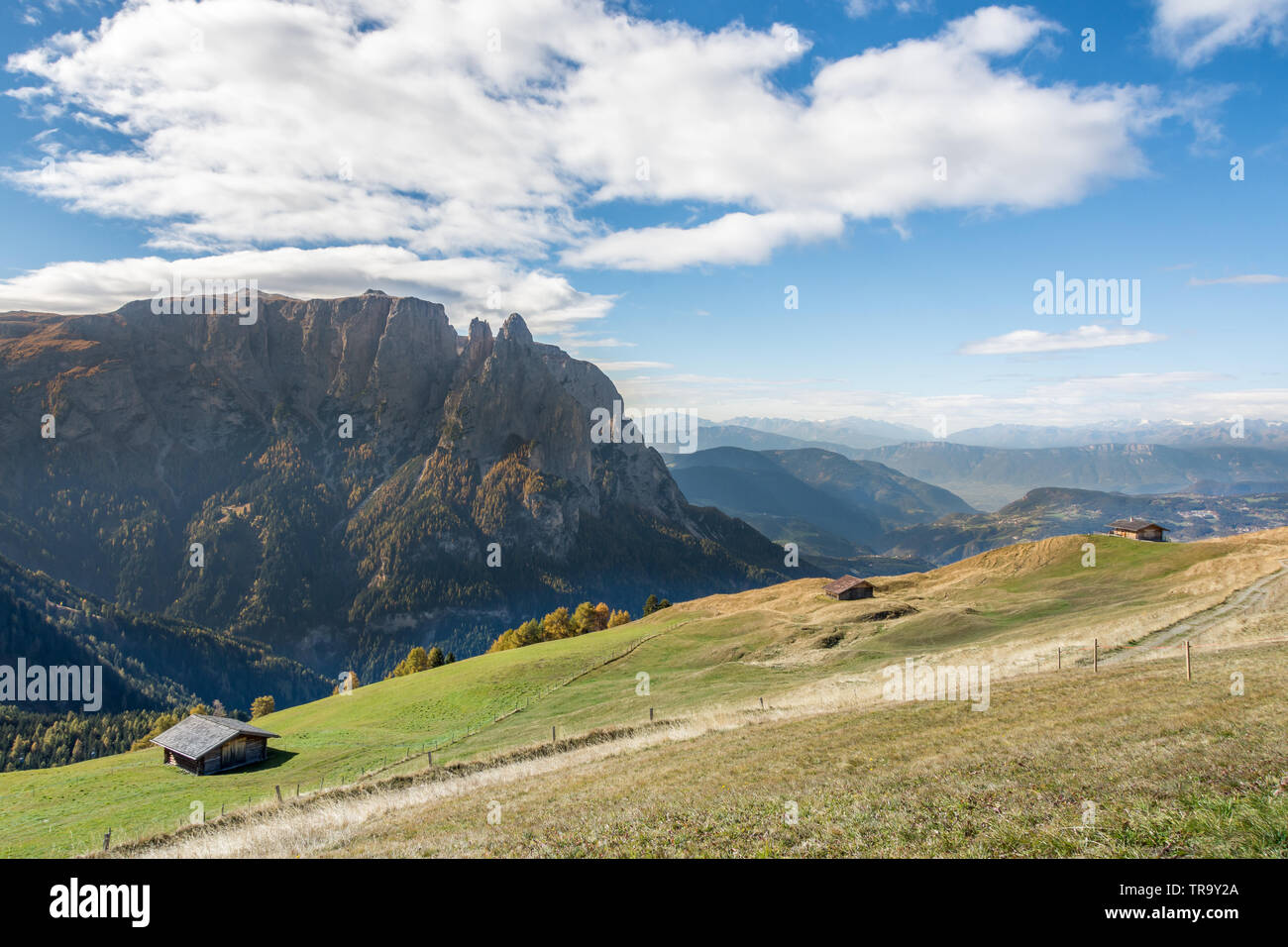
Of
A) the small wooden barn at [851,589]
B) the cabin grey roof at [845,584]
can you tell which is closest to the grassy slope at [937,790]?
the small wooden barn at [851,589]

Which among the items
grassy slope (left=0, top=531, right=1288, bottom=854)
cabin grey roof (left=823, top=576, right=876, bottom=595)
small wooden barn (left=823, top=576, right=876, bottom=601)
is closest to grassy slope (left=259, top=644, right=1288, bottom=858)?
grassy slope (left=0, top=531, right=1288, bottom=854)

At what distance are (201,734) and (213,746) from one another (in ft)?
14.6

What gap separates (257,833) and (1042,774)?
2461 cm

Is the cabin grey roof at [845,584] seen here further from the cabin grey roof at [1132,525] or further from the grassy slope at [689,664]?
the cabin grey roof at [1132,525]

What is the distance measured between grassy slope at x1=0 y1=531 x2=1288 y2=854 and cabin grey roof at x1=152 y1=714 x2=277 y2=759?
7.13 ft

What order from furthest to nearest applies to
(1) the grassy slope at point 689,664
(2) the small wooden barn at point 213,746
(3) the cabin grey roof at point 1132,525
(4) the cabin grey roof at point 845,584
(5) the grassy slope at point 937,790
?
1. (3) the cabin grey roof at point 1132,525
2. (4) the cabin grey roof at point 845,584
3. (2) the small wooden barn at point 213,746
4. (1) the grassy slope at point 689,664
5. (5) the grassy slope at point 937,790

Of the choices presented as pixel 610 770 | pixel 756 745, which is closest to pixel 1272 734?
pixel 756 745

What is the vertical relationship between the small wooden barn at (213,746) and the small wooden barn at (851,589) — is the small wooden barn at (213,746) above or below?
below

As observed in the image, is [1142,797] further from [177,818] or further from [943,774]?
[177,818]

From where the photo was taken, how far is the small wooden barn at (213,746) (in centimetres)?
4759

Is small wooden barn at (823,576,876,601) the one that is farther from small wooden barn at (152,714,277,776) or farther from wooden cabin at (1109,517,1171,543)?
small wooden barn at (152,714,277,776)

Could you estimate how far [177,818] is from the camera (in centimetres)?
3128

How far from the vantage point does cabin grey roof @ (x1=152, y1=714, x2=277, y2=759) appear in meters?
48.2
